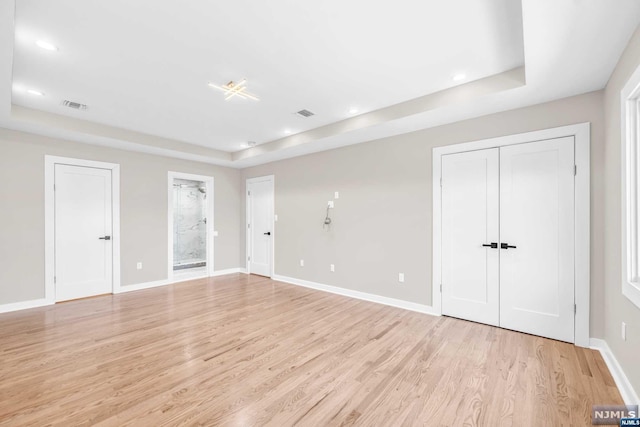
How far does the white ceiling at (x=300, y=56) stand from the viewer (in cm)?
193

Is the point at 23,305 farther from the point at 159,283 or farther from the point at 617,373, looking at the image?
the point at 617,373

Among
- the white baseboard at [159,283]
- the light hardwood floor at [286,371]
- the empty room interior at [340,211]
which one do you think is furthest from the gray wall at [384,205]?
the white baseboard at [159,283]

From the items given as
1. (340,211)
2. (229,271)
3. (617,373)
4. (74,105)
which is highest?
(74,105)

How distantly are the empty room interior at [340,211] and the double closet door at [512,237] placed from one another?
2 centimetres

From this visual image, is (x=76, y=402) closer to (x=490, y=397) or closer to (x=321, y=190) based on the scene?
(x=490, y=397)

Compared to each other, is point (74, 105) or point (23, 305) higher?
point (74, 105)

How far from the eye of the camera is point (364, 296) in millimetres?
4488

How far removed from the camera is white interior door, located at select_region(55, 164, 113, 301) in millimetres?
4418

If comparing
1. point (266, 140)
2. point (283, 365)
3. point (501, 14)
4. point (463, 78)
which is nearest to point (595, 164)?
point (463, 78)

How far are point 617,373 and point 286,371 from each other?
2667mm

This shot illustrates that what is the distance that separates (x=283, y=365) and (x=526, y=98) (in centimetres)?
363

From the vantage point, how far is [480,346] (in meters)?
2.83

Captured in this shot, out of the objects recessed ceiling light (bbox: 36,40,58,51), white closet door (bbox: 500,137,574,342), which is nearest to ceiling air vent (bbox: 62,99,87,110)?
recessed ceiling light (bbox: 36,40,58,51)

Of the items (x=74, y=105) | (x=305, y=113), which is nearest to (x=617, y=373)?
(x=305, y=113)
